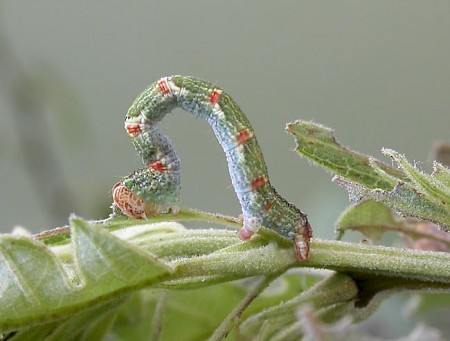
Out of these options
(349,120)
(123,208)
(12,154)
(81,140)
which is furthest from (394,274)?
(349,120)

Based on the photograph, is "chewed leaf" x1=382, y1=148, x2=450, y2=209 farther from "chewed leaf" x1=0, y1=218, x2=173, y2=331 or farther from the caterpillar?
"chewed leaf" x1=0, y1=218, x2=173, y2=331

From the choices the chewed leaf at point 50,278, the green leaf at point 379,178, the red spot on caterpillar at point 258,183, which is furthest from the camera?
the red spot on caterpillar at point 258,183

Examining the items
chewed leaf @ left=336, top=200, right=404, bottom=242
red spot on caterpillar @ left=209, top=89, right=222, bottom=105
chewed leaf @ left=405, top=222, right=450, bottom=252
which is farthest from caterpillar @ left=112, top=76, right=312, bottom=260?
chewed leaf @ left=405, top=222, right=450, bottom=252

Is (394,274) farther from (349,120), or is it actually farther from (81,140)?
(349,120)

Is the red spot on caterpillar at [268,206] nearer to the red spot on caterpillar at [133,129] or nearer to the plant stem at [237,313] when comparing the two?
the plant stem at [237,313]

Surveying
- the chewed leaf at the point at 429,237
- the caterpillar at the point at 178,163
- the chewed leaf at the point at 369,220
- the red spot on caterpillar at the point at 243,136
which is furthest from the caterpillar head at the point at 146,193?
the chewed leaf at the point at 429,237

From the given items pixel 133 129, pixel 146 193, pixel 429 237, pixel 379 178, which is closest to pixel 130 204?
pixel 146 193
